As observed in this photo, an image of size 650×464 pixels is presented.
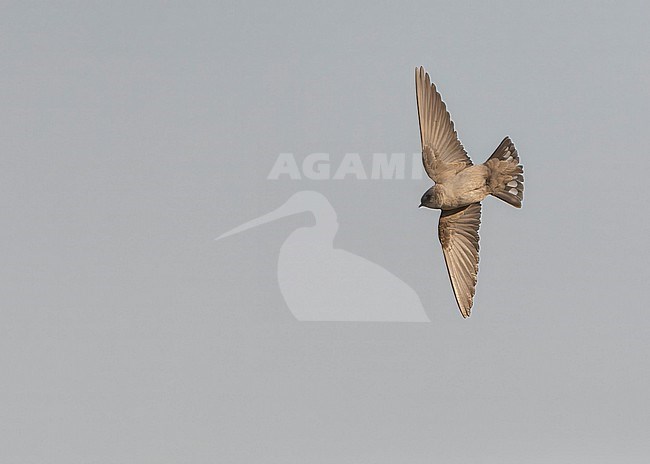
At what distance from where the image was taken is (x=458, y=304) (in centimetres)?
465

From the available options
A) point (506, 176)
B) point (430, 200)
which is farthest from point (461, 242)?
point (506, 176)

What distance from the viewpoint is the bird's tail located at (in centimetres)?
473

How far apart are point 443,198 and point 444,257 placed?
1.39 ft

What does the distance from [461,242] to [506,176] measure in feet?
1.97

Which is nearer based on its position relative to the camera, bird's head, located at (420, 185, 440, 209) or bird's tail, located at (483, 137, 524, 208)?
bird's tail, located at (483, 137, 524, 208)

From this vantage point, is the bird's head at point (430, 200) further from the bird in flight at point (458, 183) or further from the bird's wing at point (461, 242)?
the bird's wing at point (461, 242)

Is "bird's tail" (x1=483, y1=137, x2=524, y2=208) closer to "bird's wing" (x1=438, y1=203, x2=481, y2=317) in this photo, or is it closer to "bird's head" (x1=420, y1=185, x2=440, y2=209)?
"bird's head" (x1=420, y1=185, x2=440, y2=209)

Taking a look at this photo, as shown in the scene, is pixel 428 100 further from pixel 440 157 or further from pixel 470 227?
pixel 470 227

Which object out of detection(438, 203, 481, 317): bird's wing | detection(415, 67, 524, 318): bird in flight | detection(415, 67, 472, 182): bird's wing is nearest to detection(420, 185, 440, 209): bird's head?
detection(415, 67, 524, 318): bird in flight

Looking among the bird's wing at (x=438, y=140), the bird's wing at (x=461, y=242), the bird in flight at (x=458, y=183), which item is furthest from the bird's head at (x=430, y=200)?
the bird's wing at (x=461, y=242)

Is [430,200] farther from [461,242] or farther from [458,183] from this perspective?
[461,242]

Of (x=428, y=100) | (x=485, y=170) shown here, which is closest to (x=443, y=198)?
(x=485, y=170)

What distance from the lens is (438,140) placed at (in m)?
5.16

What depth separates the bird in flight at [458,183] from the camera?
479cm
